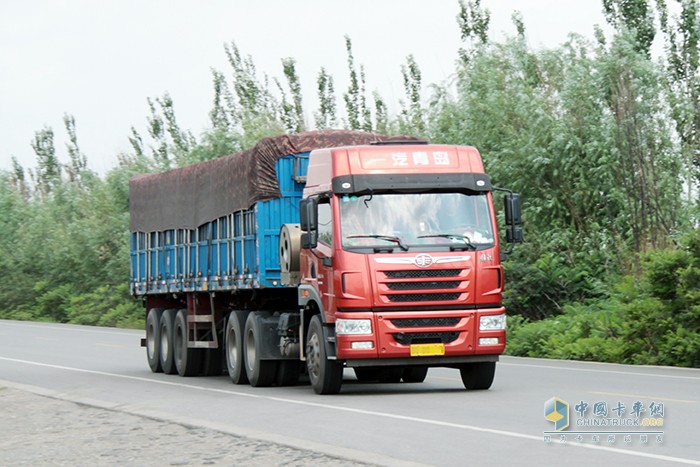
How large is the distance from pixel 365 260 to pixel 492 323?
184cm

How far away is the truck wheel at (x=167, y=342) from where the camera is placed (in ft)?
83.5

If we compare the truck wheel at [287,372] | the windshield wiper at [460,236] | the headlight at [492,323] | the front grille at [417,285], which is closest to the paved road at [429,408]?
the truck wheel at [287,372]

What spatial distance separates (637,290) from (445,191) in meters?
8.86

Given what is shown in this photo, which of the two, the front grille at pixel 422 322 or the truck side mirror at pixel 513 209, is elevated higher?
the truck side mirror at pixel 513 209

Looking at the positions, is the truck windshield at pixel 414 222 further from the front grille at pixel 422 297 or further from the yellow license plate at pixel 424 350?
the yellow license plate at pixel 424 350

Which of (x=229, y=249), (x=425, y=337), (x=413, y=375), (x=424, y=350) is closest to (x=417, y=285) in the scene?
(x=425, y=337)

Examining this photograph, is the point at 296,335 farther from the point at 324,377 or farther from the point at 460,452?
the point at 460,452

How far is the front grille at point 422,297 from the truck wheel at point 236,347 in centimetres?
429

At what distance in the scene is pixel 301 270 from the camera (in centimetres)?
1961

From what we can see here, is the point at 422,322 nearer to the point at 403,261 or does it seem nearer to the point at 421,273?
the point at 421,273

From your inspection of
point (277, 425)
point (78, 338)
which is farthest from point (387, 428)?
point (78, 338)

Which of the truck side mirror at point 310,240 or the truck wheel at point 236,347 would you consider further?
the truck wheel at point 236,347

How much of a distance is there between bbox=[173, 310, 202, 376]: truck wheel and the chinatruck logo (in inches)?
367

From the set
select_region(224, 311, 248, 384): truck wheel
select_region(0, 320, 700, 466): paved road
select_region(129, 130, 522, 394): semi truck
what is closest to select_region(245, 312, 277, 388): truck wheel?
select_region(129, 130, 522, 394): semi truck
